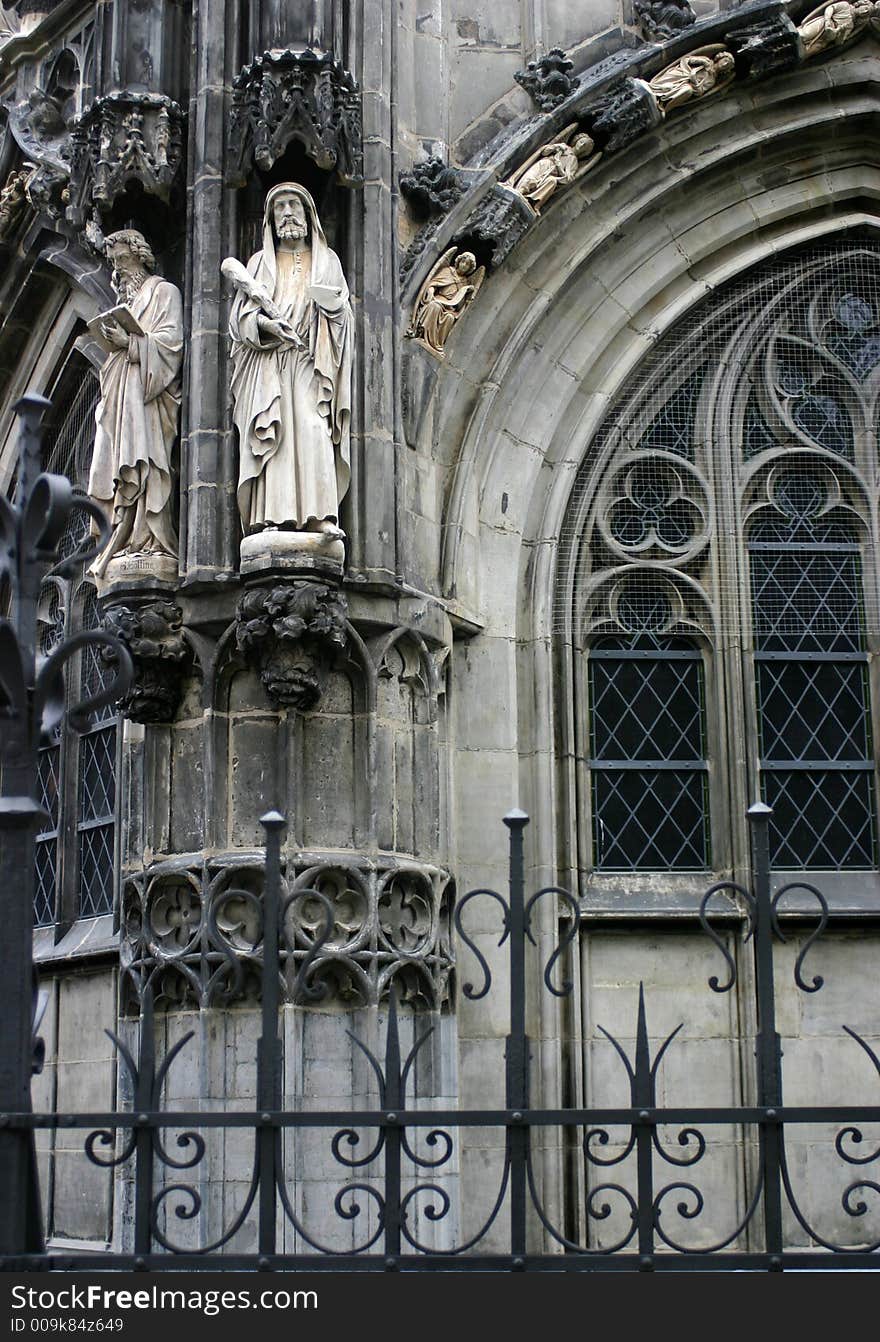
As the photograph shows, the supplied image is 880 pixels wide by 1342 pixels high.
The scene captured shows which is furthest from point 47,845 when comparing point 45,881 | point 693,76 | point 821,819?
point 693,76

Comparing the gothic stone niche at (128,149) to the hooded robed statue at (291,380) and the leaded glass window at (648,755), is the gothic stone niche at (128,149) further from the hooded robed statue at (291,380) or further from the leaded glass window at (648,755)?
the leaded glass window at (648,755)

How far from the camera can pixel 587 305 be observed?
1130 centimetres

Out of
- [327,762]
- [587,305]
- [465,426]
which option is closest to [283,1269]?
[327,762]

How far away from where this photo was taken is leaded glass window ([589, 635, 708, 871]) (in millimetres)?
10953

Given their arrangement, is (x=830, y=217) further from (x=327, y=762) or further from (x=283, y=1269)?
(x=283, y=1269)

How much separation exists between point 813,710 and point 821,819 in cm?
65

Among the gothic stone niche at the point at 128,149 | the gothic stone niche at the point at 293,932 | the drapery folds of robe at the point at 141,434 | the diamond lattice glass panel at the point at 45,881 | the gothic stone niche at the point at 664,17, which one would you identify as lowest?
the gothic stone niche at the point at 293,932

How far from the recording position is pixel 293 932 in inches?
363

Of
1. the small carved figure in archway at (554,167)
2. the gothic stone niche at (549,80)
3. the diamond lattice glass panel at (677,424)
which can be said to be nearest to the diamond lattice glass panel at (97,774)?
the diamond lattice glass panel at (677,424)

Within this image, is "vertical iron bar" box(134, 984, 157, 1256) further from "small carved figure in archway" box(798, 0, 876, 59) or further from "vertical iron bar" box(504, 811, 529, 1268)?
"small carved figure in archway" box(798, 0, 876, 59)

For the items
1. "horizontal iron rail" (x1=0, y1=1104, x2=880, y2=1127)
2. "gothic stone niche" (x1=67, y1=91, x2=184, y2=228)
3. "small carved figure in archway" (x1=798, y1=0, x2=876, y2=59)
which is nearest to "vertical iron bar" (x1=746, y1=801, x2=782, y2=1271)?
"horizontal iron rail" (x1=0, y1=1104, x2=880, y2=1127)

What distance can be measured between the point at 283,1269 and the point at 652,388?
6.62m

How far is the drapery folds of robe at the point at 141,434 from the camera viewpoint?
988 cm

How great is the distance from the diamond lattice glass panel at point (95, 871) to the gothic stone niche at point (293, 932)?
2085 millimetres
